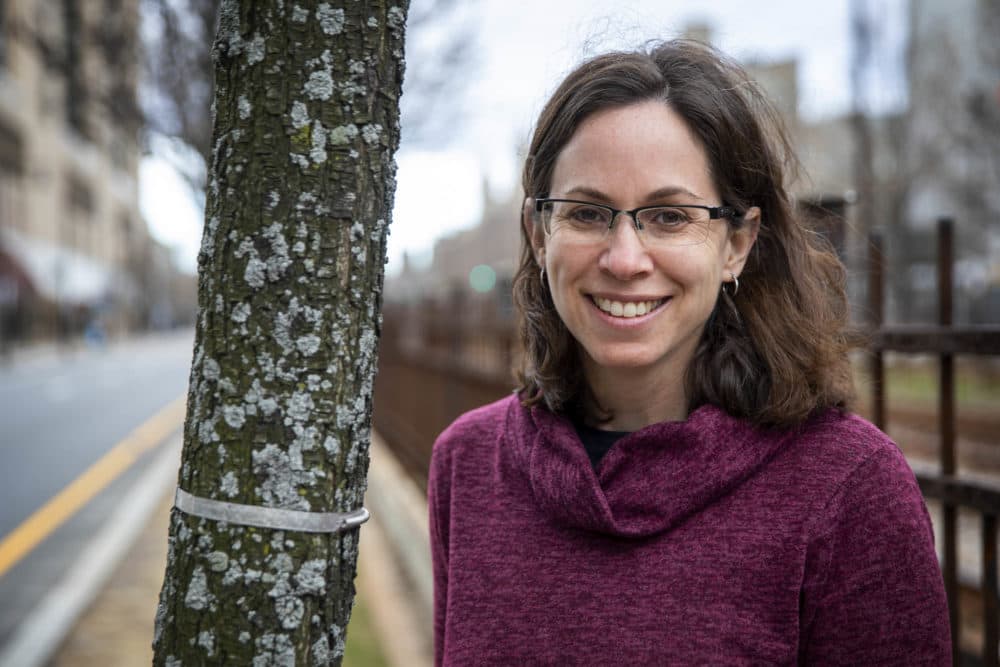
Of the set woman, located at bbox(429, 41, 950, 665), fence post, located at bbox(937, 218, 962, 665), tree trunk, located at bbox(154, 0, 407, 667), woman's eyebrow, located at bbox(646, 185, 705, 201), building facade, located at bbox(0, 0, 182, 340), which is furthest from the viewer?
building facade, located at bbox(0, 0, 182, 340)

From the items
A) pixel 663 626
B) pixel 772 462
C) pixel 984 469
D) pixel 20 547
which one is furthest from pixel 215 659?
pixel 984 469

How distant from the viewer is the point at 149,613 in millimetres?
4988

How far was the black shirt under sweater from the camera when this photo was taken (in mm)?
1749

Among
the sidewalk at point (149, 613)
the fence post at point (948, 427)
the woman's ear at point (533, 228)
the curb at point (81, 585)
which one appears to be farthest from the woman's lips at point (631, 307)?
the curb at point (81, 585)

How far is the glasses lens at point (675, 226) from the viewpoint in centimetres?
160

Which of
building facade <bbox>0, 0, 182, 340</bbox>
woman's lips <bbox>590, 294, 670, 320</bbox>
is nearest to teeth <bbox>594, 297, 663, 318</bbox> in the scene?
woman's lips <bbox>590, 294, 670, 320</bbox>

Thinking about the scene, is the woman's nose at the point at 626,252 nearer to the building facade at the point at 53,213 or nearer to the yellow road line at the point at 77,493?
the yellow road line at the point at 77,493

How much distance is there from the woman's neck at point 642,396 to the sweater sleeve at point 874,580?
360 mm

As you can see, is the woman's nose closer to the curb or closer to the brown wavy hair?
the brown wavy hair

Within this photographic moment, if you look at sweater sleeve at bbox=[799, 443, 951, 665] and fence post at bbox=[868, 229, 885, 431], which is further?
fence post at bbox=[868, 229, 885, 431]

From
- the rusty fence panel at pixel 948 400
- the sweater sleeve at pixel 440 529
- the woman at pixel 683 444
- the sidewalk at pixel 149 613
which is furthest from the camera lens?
the sidewalk at pixel 149 613

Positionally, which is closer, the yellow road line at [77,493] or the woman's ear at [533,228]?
the woman's ear at [533,228]

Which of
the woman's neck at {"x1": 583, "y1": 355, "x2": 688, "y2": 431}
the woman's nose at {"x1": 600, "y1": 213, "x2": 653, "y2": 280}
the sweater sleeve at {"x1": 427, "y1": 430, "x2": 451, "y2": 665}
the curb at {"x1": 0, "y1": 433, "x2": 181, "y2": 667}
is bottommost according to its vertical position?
the curb at {"x1": 0, "y1": 433, "x2": 181, "y2": 667}

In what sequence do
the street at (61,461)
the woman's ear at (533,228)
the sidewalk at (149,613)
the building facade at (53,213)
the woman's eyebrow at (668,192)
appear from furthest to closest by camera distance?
the building facade at (53,213) < the street at (61,461) < the sidewalk at (149,613) < the woman's ear at (533,228) < the woman's eyebrow at (668,192)
